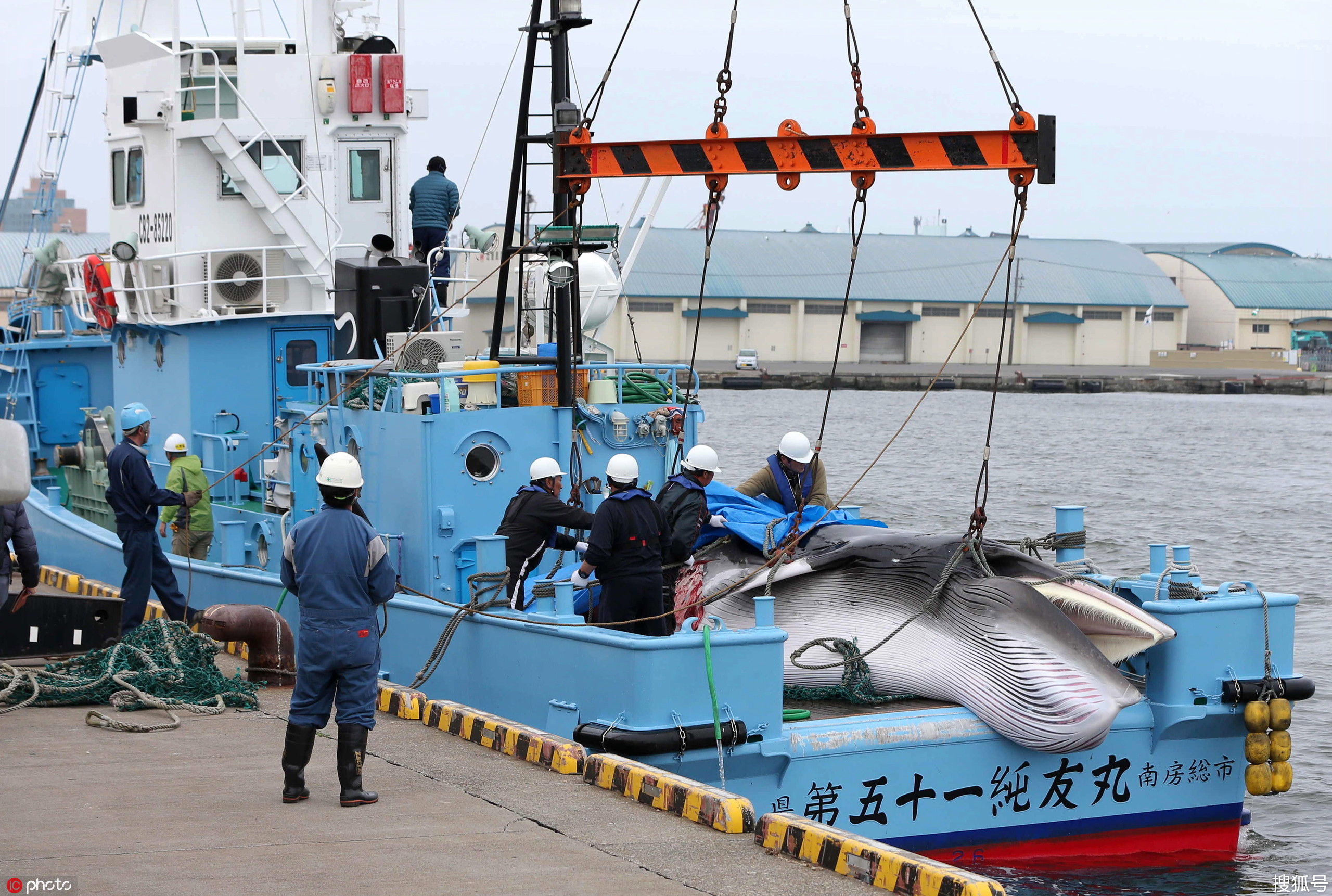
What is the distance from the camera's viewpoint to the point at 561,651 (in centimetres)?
895

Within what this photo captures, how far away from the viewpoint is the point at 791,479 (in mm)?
11180

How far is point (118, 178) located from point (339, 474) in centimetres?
993

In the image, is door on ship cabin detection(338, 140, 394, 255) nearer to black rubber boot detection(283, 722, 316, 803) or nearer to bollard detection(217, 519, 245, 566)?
bollard detection(217, 519, 245, 566)

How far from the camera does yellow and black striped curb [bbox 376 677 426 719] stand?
30.3 ft

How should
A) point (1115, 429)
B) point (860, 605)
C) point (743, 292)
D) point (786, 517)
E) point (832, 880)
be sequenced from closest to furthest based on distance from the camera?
point (832, 880) → point (860, 605) → point (786, 517) → point (1115, 429) → point (743, 292)

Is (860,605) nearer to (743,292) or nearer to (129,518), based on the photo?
(129,518)

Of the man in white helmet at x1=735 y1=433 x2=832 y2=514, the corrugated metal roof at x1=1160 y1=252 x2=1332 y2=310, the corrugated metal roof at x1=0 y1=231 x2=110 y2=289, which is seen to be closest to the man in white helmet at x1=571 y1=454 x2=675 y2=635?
the man in white helmet at x1=735 y1=433 x2=832 y2=514

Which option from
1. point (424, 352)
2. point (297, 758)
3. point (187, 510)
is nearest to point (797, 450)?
point (424, 352)

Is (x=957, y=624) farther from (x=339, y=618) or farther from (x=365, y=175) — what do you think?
(x=365, y=175)

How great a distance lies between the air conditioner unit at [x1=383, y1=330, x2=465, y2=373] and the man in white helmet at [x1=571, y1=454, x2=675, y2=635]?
2668 mm

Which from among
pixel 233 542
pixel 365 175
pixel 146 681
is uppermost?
pixel 365 175

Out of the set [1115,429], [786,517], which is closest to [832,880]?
[786,517]

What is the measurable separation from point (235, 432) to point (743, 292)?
65575 mm

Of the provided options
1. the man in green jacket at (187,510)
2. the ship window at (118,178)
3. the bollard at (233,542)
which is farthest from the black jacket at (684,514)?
the ship window at (118,178)
